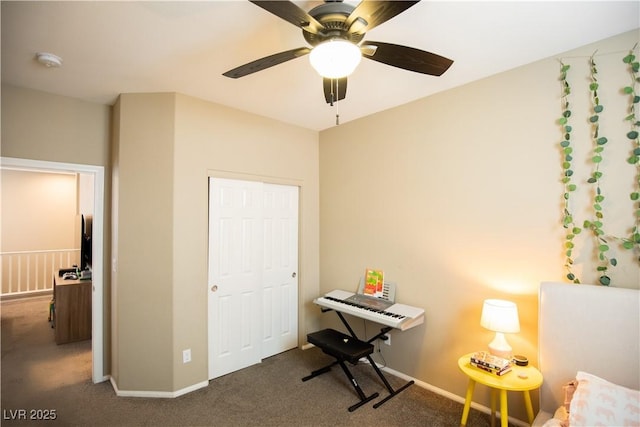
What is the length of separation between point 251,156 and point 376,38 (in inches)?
72.4

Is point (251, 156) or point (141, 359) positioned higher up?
point (251, 156)

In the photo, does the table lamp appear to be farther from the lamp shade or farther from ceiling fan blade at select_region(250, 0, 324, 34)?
ceiling fan blade at select_region(250, 0, 324, 34)

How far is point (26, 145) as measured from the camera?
104 inches

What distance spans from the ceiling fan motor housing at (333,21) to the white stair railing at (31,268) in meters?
6.74

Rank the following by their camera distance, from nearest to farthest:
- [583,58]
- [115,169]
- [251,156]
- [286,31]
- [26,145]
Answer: [286,31], [583,58], [26,145], [115,169], [251,156]

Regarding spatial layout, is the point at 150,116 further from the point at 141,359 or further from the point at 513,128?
the point at 513,128

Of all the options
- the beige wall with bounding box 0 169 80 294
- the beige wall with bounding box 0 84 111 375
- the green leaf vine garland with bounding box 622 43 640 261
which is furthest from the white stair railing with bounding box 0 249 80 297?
the green leaf vine garland with bounding box 622 43 640 261

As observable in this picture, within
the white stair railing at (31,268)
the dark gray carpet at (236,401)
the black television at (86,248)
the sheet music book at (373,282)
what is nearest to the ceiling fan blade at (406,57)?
the sheet music book at (373,282)

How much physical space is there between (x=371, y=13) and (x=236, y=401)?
2.96 m

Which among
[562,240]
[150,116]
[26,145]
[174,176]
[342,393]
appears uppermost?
[150,116]

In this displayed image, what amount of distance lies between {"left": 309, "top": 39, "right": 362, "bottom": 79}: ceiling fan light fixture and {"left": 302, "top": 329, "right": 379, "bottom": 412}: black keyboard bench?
2.21 meters

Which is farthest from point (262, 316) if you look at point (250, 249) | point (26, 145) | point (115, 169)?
point (26, 145)

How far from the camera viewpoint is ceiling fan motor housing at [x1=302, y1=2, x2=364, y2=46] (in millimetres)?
1373

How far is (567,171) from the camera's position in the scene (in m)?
2.11
